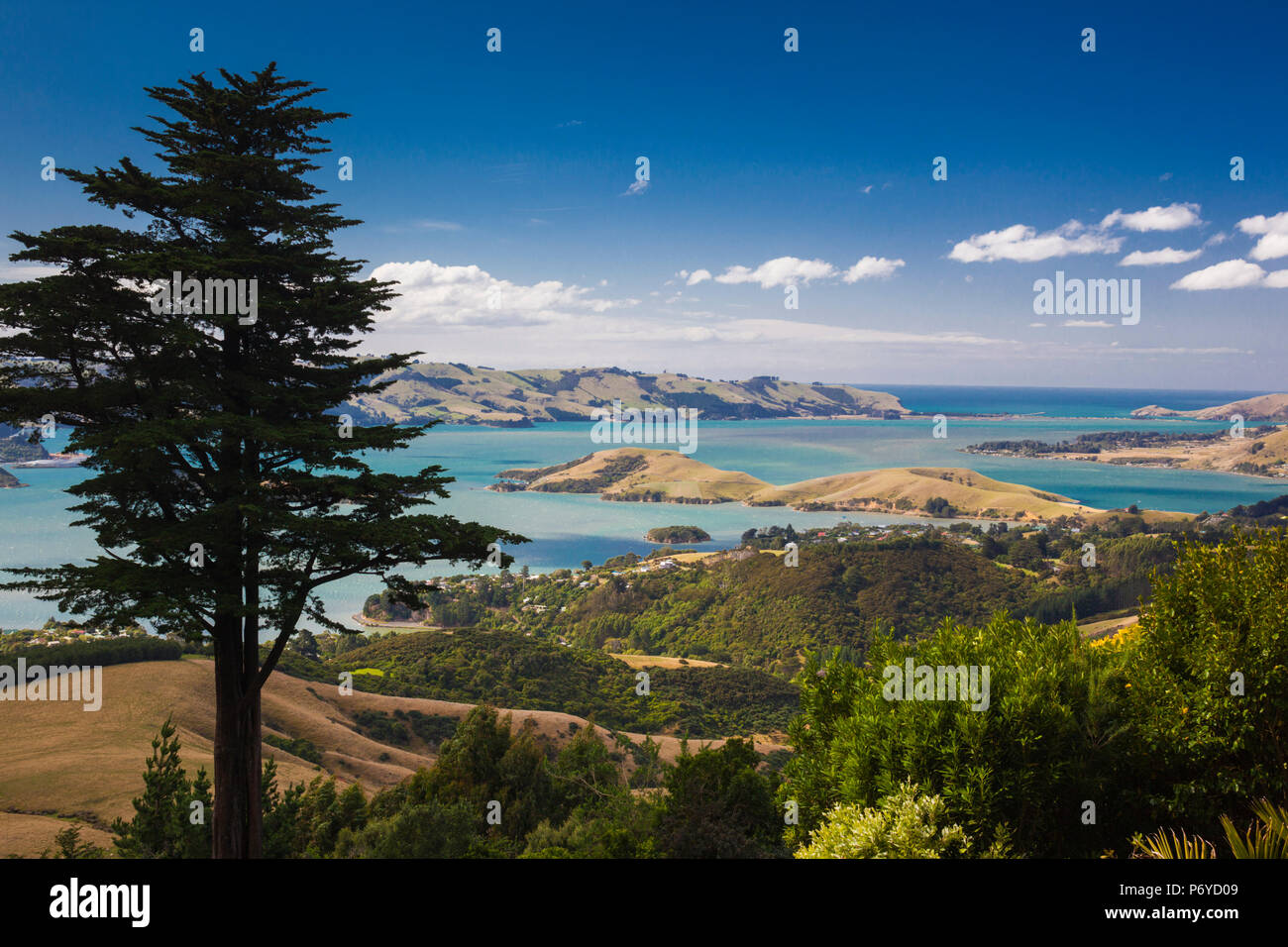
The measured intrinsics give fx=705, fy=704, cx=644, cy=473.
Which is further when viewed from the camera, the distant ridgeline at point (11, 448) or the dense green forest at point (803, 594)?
the distant ridgeline at point (11, 448)

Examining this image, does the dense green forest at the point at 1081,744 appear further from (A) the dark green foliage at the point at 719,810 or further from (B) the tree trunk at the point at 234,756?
(B) the tree trunk at the point at 234,756

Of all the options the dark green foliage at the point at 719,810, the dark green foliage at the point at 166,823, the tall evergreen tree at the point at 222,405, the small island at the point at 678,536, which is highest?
the tall evergreen tree at the point at 222,405

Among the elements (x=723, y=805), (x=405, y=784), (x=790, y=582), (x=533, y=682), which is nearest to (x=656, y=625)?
(x=790, y=582)

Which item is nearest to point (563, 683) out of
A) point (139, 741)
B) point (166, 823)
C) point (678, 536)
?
point (139, 741)

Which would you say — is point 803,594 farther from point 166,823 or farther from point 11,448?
point 11,448

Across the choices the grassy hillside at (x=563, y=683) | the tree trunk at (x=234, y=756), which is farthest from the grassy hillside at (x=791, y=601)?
the tree trunk at (x=234, y=756)

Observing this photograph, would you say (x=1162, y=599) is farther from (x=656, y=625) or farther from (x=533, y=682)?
(x=656, y=625)

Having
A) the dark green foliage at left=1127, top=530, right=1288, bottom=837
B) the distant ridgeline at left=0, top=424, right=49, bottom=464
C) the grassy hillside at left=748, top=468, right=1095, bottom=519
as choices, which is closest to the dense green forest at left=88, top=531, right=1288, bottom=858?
the dark green foliage at left=1127, top=530, right=1288, bottom=837
